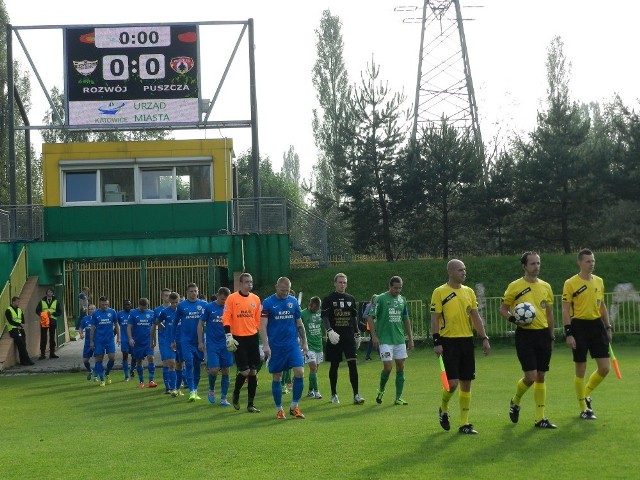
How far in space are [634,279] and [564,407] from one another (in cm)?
2069

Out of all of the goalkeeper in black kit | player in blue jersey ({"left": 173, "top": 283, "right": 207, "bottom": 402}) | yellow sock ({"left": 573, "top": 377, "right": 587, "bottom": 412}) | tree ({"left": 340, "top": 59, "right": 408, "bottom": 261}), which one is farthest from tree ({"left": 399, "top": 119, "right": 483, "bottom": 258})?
yellow sock ({"left": 573, "top": 377, "right": 587, "bottom": 412})

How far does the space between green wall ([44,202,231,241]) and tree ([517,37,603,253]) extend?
13975 millimetres

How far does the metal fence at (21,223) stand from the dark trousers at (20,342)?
185 inches

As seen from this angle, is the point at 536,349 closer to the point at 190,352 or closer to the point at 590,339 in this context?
the point at 590,339

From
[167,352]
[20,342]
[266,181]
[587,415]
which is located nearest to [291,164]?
[266,181]

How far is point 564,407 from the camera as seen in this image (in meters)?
14.5

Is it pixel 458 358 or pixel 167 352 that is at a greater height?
pixel 458 358

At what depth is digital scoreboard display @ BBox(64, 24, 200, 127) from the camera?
112 feet

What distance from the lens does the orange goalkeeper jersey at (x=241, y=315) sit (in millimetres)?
16031

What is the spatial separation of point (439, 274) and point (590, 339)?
22.3m

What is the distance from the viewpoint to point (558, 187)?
41156 millimetres

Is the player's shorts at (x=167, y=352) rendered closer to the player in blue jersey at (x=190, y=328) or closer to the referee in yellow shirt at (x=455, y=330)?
the player in blue jersey at (x=190, y=328)

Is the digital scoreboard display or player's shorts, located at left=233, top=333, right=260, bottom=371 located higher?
the digital scoreboard display

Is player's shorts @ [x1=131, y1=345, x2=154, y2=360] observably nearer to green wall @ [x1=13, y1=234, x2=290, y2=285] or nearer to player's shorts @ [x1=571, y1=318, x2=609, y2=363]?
green wall @ [x1=13, y1=234, x2=290, y2=285]
